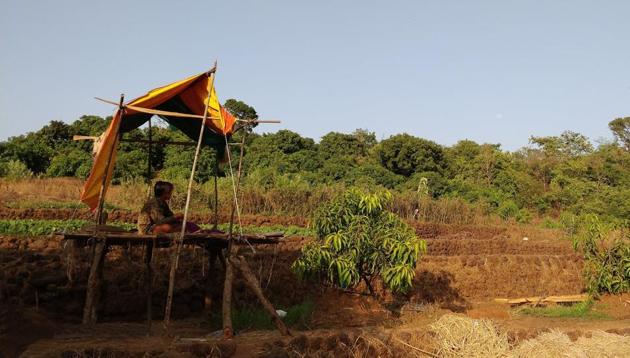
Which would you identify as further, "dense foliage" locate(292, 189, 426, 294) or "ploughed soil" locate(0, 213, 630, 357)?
"dense foliage" locate(292, 189, 426, 294)

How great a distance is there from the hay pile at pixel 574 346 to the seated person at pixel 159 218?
441 cm

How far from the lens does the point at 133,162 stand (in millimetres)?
23562

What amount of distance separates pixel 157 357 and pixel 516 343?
4331 mm

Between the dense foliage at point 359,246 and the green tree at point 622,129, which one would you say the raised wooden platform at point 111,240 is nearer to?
the dense foliage at point 359,246

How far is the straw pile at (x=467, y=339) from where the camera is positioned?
684cm

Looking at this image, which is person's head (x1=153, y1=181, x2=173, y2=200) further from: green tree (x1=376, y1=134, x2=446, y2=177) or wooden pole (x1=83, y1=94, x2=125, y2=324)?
green tree (x1=376, y1=134, x2=446, y2=177)

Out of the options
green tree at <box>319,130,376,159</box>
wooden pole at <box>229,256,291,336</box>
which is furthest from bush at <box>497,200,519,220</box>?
wooden pole at <box>229,256,291,336</box>

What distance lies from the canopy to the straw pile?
3818 mm

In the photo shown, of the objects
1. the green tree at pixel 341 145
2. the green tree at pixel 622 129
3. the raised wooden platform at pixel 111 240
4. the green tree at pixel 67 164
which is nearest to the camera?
the raised wooden platform at pixel 111 240

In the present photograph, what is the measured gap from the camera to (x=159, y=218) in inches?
320

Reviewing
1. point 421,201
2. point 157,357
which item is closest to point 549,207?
point 421,201

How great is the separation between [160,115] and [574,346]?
19.7 feet

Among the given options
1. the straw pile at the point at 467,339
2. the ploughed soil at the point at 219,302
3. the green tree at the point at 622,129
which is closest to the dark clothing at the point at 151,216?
the ploughed soil at the point at 219,302

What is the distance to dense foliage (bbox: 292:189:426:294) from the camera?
8969 millimetres
